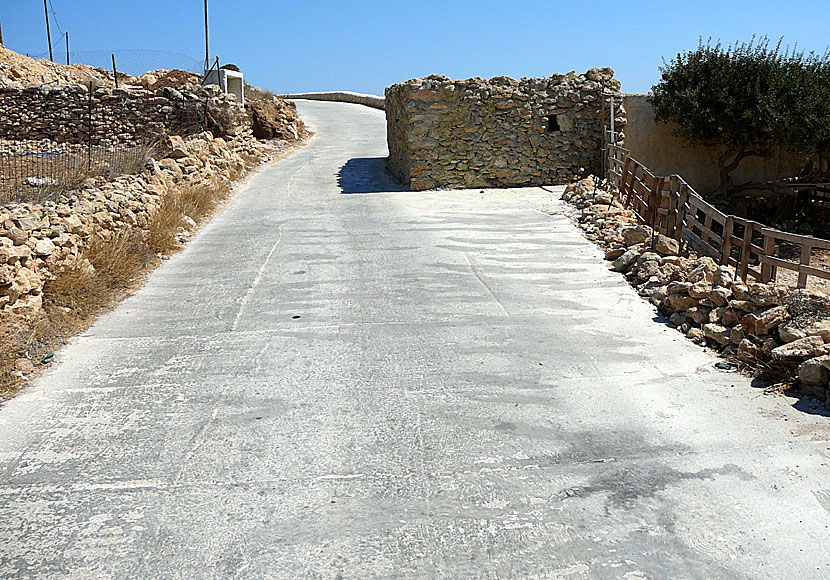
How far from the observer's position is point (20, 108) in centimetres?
1773

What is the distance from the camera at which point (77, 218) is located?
28.3 ft

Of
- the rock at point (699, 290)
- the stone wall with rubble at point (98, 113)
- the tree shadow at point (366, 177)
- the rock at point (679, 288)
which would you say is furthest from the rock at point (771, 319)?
the stone wall with rubble at point (98, 113)

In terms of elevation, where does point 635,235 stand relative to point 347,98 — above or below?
below

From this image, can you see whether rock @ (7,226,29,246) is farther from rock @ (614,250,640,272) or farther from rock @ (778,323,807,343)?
rock @ (778,323,807,343)

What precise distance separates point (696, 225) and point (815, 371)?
4.16 metres

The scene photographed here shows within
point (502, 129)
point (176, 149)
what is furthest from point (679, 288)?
point (176, 149)

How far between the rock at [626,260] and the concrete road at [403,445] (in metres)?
0.62

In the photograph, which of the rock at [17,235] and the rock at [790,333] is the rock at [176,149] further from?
the rock at [790,333]

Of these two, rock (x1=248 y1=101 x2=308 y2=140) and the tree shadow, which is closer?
the tree shadow

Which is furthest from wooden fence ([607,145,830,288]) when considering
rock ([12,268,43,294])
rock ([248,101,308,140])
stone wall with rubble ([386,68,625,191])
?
rock ([248,101,308,140])

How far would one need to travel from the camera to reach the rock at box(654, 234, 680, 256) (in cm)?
906

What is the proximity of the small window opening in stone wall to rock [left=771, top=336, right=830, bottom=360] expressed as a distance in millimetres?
11316

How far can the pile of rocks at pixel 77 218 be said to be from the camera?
691 centimetres

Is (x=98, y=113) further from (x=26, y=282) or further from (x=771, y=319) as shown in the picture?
(x=771, y=319)
